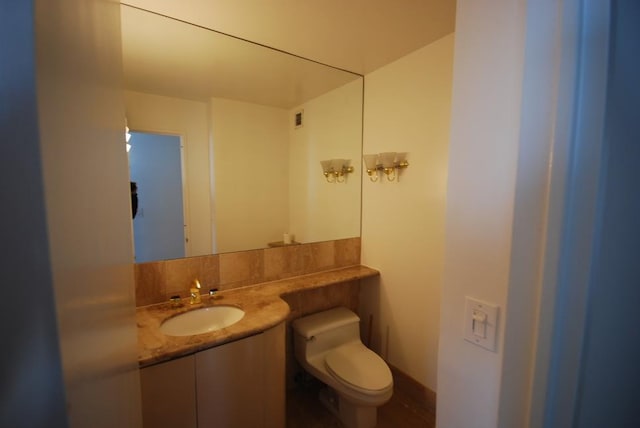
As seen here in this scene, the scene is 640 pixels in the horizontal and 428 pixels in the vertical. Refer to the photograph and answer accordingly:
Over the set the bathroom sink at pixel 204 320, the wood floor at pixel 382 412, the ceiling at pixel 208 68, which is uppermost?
the ceiling at pixel 208 68

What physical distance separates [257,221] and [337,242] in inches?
27.2

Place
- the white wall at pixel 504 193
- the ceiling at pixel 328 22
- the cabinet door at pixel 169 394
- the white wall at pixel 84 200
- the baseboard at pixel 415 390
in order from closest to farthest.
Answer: the white wall at pixel 84 200, the white wall at pixel 504 193, the cabinet door at pixel 169 394, the ceiling at pixel 328 22, the baseboard at pixel 415 390

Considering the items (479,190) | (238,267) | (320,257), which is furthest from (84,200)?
(320,257)

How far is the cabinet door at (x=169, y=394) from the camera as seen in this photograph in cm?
102

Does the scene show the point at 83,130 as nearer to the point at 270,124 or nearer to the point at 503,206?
the point at 503,206

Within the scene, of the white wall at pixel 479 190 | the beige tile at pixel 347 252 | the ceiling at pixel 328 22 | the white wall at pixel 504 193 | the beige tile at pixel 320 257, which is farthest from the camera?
the beige tile at pixel 347 252

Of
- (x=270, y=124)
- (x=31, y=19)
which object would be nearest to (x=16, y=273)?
(x=31, y=19)

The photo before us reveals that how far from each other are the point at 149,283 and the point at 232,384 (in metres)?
0.72

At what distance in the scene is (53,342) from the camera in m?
0.21

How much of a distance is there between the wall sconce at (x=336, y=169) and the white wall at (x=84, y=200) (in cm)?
171

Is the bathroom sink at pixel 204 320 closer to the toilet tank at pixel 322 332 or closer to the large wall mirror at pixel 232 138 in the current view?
the large wall mirror at pixel 232 138

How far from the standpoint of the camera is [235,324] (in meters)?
1.25

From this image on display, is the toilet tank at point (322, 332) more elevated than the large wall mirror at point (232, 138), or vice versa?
the large wall mirror at point (232, 138)

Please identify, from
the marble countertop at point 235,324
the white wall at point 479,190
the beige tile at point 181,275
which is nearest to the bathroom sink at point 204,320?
the marble countertop at point 235,324
